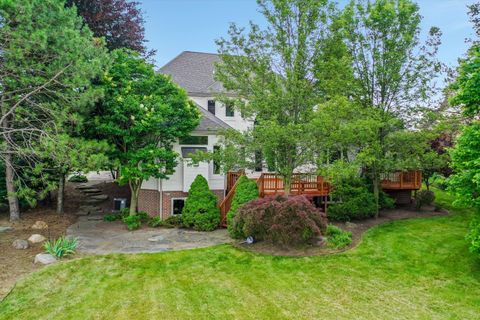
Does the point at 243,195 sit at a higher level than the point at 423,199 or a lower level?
higher

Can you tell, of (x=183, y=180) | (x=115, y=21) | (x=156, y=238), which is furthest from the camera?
(x=115, y=21)

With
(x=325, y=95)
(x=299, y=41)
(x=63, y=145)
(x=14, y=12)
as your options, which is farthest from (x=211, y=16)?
(x=63, y=145)

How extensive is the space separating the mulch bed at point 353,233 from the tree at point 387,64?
5.15ft

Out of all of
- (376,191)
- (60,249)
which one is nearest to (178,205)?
(60,249)

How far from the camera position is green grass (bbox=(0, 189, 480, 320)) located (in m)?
7.03

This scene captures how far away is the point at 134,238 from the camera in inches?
496

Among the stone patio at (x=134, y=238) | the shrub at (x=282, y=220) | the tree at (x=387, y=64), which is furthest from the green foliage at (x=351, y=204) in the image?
the stone patio at (x=134, y=238)

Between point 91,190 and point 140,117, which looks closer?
point 140,117

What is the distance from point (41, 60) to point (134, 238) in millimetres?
7119

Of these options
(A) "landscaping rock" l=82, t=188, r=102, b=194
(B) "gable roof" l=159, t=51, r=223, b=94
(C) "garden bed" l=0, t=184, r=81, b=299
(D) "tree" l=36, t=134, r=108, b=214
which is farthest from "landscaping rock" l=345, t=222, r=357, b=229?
(A) "landscaping rock" l=82, t=188, r=102, b=194

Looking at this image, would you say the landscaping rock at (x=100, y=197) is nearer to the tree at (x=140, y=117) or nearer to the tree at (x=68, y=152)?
the tree at (x=140, y=117)

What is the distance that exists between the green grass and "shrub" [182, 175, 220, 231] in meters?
2.57

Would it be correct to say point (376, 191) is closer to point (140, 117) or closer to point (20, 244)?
point (140, 117)

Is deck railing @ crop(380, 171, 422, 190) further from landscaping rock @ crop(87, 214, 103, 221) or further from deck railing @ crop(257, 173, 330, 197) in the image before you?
landscaping rock @ crop(87, 214, 103, 221)
